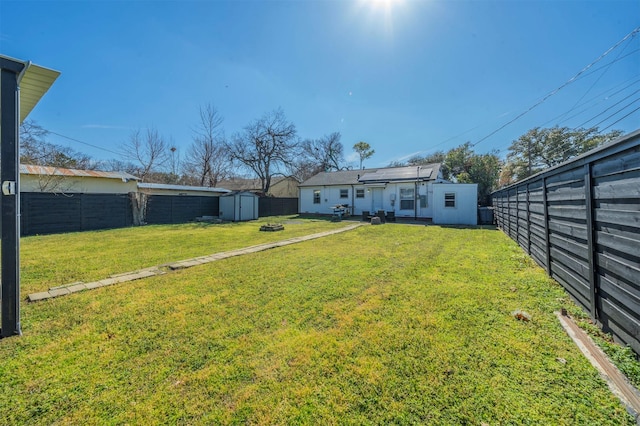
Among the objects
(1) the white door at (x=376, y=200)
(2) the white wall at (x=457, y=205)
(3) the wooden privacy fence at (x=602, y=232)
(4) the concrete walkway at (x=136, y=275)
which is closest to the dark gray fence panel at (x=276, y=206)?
(1) the white door at (x=376, y=200)

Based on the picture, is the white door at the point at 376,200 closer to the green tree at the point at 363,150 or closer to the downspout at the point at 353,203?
the downspout at the point at 353,203

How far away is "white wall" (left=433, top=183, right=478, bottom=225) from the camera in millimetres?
12289

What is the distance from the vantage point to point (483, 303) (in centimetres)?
303

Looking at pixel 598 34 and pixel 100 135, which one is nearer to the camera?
pixel 598 34

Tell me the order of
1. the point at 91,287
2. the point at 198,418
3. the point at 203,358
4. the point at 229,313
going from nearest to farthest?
the point at 198,418 → the point at 203,358 → the point at 229,313 → the point at 91,287

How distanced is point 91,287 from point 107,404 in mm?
3026

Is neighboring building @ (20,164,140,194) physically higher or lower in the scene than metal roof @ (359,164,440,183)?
lower

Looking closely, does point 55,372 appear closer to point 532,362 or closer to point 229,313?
point 229,313

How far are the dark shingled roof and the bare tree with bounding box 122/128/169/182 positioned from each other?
14.6 m

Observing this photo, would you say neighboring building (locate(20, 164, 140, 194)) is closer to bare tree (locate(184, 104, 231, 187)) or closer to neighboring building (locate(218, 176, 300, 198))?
bare tree (locate(184, 104, 231, 187))

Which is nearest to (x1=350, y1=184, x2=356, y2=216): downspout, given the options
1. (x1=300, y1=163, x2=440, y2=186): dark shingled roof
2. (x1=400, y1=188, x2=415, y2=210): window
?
(x1=300, y1=163, x2=440, y2=186): dark shingled roof

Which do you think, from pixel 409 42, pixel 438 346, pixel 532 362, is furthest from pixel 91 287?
pixel 409 42

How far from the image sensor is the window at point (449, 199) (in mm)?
12741

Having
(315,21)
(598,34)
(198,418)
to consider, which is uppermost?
(315,21)
